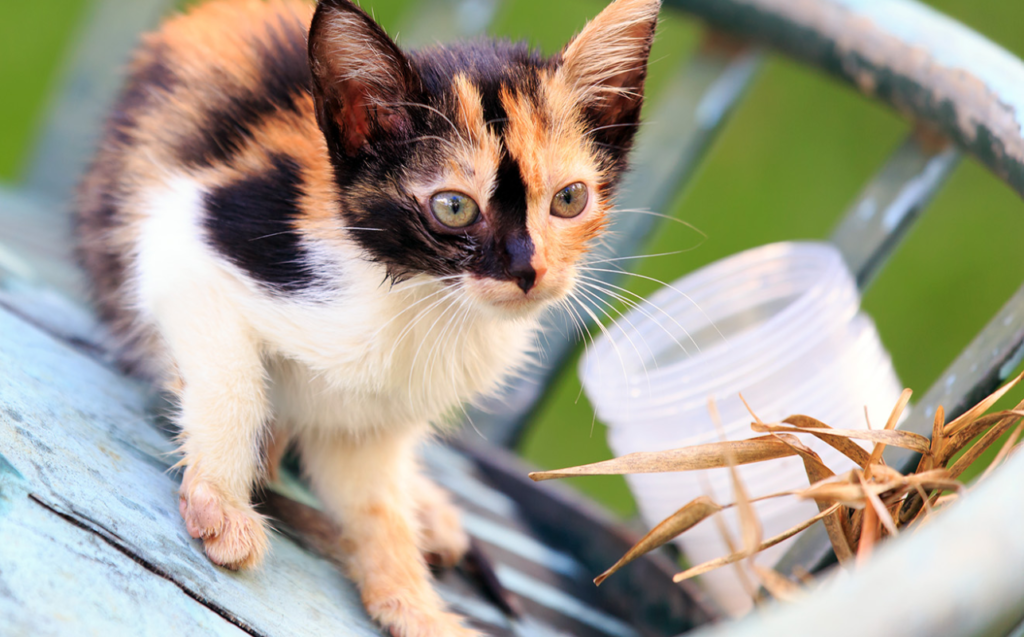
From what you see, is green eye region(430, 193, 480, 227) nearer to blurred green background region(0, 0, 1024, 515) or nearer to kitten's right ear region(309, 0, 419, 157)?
kitten's right ear region(309, 0, 419, 157)

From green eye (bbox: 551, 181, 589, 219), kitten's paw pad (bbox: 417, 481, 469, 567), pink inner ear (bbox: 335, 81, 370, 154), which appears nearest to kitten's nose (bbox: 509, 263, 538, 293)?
green eye (bbox: 551, 181, 589, 219)

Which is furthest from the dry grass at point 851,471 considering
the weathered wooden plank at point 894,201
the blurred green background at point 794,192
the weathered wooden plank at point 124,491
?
the blurred green background at point 794,192

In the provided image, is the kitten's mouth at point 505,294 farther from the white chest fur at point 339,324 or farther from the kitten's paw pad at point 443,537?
the kitten's paw pad at point 443,537

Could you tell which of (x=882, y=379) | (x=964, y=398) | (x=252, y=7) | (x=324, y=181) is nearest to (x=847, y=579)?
(x=964, y=398)

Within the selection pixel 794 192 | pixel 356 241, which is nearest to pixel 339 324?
pixel 356 241

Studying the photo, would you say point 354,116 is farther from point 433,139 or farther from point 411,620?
point 411,620

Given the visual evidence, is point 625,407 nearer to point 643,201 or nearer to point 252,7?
point 643,201
